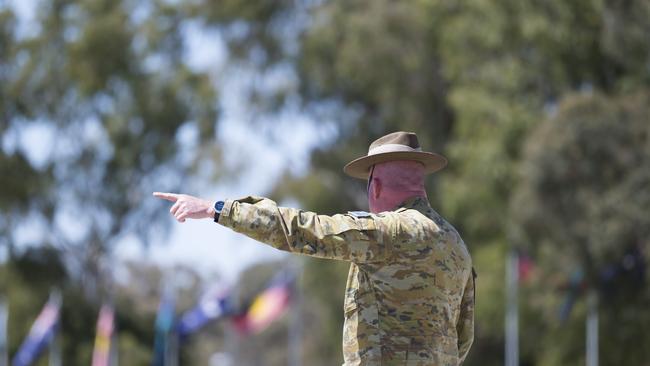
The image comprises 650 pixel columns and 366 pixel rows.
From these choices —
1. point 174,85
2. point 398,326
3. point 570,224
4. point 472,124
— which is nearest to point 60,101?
point 174,85

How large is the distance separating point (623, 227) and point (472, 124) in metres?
5.78

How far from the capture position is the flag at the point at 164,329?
2888 cm

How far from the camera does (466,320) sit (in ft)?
17.6

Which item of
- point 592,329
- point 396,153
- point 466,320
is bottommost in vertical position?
point 466,320

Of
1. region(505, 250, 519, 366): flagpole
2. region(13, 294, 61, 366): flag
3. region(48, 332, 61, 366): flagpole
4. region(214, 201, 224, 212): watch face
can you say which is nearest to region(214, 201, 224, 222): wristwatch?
region(214, 201, 224, 212): watch face

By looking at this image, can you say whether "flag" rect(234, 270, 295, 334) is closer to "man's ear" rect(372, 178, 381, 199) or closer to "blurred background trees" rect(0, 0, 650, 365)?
"blurred background trees" rect(0, 0, 650, 365)

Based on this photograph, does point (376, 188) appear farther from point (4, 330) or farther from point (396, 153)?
point (4, 330)

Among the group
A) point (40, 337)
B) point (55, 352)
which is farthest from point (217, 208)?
point (55, 352)

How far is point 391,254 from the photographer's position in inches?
189

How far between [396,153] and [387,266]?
1.60ft

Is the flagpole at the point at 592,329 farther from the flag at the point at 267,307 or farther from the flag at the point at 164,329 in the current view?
the flag at the point at 164,329

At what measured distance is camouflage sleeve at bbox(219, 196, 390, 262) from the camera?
4.62m

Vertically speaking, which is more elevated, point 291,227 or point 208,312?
point 208,312

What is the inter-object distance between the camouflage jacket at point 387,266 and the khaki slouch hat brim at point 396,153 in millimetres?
187
